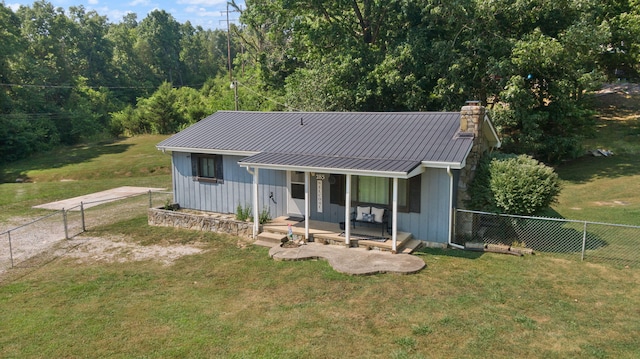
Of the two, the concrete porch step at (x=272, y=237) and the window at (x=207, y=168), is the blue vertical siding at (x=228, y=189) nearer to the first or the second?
the window at (x=207, y=168)

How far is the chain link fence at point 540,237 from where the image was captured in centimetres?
1121

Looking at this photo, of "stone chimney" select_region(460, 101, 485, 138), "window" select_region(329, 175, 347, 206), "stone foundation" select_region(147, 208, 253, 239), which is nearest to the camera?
"stone chimney" select_region(460, 101, 485, 138)

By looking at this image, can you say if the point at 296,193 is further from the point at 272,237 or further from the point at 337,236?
the point at 337,236

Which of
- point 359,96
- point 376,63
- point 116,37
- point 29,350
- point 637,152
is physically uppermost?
point 116,37

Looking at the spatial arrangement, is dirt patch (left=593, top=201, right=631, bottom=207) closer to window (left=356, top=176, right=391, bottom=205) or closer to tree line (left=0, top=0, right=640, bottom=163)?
tree line (left=0, top=0, right=640, bottom=163)

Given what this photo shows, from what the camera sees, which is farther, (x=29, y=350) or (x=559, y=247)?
(x=559, y=247)

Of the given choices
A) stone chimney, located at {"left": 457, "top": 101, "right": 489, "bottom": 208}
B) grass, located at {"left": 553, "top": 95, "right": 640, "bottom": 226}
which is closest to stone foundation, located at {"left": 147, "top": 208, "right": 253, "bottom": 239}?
stone chimney, located at {"left": 457, "top": 101, "right": 489, "bottom": 208}

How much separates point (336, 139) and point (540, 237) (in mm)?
6572

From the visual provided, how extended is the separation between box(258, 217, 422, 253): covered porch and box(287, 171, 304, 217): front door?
0.40m

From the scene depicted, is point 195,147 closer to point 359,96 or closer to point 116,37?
point 359,96

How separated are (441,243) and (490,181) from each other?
2.17 metres

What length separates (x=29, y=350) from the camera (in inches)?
289

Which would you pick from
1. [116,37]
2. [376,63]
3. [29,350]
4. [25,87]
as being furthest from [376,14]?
[116,37]

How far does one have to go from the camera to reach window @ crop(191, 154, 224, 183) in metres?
15.5
